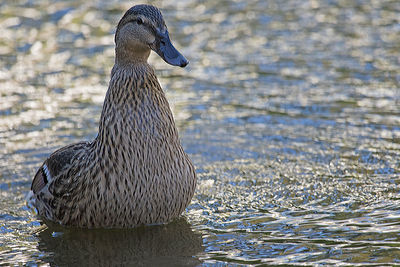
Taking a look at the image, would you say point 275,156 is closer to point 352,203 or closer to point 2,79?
point 352,203

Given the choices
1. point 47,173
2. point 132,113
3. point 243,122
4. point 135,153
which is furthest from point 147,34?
point 243,122

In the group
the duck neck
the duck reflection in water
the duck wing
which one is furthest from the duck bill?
the duck reflection in water

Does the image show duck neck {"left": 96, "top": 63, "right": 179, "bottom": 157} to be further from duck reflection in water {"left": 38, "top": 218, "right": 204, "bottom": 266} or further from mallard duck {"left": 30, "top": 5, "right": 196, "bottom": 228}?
duck reflection in water {"left": 38, "top": 218, "right": 204, "bottom": 266}

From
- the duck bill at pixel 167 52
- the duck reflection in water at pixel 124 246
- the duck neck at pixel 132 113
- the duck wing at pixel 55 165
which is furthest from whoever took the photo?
the duck wing at pixel 55 165

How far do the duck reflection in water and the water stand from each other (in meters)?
0.02

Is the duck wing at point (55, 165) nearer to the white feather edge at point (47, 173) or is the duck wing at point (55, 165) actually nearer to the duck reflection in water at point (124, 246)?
the white feather edge at point (47, 173)

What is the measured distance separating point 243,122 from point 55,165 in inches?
133

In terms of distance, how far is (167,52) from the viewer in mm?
6887

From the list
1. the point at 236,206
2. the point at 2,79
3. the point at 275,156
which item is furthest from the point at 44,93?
the point at 236,206

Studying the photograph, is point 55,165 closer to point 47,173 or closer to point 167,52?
point 47,173

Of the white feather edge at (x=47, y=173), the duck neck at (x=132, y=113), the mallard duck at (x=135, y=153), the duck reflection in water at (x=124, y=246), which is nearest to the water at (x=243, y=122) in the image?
the duck reflection in water at (x=124, y=246)

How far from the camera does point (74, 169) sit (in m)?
7.33

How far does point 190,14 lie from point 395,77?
498 centimetres

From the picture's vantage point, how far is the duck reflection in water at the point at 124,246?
6652mm
